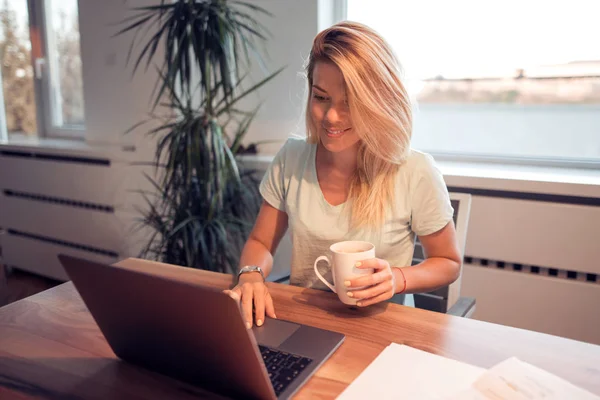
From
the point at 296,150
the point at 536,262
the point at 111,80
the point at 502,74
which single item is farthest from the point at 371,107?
the point at 111,80

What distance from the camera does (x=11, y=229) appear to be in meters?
3.58

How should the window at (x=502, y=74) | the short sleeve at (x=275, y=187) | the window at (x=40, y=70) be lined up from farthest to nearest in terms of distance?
the window at (x=40, y=70), the window at (x=502, y=74), the short sleeve at (x=275, y=187)

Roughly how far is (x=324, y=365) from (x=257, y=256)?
57 centimetres

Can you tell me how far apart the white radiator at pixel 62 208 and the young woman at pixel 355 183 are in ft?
5.65

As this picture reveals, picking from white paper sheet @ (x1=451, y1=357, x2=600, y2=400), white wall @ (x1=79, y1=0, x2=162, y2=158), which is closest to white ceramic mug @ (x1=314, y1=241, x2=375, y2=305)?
white paper sheet @ (x1=451, y1=357, x2=600, y2=400)

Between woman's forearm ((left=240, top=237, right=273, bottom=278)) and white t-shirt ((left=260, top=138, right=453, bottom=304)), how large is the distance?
78 mm

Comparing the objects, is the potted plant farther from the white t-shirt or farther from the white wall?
the white t-shirt

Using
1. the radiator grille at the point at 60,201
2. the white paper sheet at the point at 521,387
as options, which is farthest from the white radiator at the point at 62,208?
the white paper sheet at the point at 521,387

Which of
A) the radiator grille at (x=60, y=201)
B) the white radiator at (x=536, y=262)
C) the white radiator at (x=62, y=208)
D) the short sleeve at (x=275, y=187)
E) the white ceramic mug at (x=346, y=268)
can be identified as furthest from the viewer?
the radiator grille at (x=60, y=201)

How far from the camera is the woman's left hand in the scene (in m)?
0.96

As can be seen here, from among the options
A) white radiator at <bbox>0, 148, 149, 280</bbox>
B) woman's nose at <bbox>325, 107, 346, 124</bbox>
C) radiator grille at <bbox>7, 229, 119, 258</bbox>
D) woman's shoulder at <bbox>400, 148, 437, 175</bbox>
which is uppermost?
woman's nose at <bbox>325, 107, 346, 124</bbox>

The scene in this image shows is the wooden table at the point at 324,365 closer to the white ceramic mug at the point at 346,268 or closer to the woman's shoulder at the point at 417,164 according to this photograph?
the white ceramic mug at the point at 346,268

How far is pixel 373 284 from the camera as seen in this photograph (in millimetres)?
975

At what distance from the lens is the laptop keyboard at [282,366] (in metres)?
0.77
